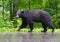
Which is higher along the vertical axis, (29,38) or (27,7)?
(27,7)

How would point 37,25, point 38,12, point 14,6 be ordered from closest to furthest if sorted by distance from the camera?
point 38,12
point 37,25
point 14,6

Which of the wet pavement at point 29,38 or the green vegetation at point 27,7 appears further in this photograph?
the green vegetation at point 27,7

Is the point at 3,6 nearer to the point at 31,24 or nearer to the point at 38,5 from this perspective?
the point at 38,5

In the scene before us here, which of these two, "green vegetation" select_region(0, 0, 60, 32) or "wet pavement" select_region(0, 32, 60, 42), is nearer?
"wet pavement" select_region(0, 32, 60, 42)

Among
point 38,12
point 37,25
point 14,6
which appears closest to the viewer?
point 38,12

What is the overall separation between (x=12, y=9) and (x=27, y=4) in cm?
131

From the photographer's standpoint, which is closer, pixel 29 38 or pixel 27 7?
pixel 29 38

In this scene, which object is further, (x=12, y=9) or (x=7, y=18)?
(x=12, y=9)

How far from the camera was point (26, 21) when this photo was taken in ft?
42.7

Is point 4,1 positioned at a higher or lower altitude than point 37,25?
higher

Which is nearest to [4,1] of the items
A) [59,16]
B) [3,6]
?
[3,6]

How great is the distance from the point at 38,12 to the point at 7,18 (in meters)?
5.54

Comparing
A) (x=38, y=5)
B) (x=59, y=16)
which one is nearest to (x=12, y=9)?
(x=38, y=5)

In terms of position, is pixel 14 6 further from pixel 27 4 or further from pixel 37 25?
pixel 37 25
